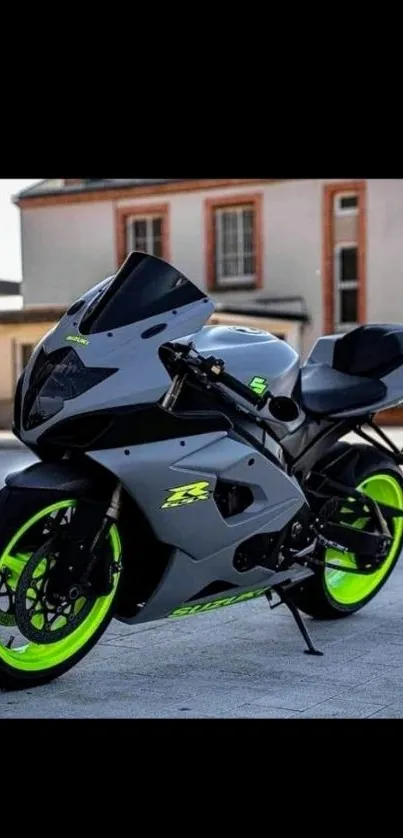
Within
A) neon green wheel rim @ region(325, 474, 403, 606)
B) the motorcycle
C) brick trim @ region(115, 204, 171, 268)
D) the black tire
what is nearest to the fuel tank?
the motorcycle

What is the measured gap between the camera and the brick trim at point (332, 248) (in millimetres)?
29656

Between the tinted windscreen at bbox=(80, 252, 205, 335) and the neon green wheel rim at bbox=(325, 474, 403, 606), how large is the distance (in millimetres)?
1514

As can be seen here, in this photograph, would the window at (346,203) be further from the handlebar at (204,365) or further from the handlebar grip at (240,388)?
the handlebar at (204,365)

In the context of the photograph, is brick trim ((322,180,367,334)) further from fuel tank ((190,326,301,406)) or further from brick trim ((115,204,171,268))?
fuel tank ((190,326,301,406))

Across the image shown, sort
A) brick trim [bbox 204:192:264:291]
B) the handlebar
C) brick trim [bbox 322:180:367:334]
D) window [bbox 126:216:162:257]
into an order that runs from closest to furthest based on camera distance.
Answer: the handlebar, brick trim [bbox 322:180:367:334], brick trim [bbox 204:192:264:291], window [bbox 126:216:162:257]

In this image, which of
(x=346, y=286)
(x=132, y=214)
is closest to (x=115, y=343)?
(x=346, y=286)

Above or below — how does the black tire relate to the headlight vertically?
below

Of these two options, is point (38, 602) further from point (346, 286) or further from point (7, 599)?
point (346, 286)

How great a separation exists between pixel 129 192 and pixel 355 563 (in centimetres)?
2888

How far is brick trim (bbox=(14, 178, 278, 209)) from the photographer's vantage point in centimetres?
3145

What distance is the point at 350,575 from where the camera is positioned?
545cm
